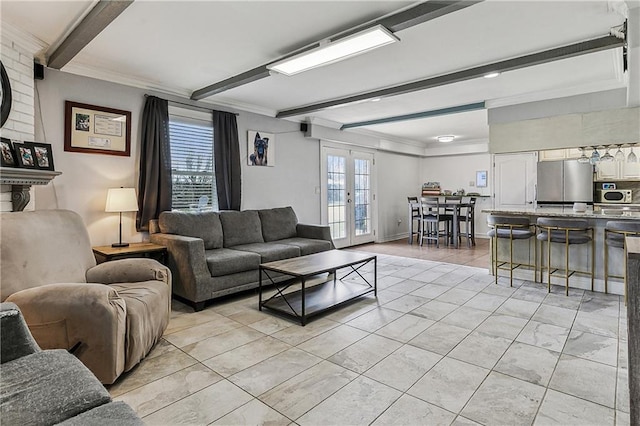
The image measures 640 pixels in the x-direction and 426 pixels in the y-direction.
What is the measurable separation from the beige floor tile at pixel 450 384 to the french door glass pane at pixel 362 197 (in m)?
5.03

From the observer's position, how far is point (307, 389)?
200 centimetres

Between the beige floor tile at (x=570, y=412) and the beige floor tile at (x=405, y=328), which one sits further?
the beige floor tile at (x=405, y=328)

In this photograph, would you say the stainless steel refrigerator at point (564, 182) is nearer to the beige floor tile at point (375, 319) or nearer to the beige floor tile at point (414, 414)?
the beige floor tile at point (375, 319)

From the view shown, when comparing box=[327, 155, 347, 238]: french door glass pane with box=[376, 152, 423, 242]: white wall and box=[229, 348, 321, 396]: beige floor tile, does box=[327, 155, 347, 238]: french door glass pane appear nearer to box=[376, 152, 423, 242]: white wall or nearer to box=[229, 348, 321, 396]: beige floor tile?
box=[376, 152, 423, 242]: white wall

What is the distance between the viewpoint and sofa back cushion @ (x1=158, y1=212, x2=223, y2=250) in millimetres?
3820

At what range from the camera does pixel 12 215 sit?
7.64 ft

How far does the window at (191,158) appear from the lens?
4.27 m

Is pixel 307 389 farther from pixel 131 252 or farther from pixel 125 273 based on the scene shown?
pixel 131 252

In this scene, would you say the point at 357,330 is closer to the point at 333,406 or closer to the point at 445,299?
the point at 333,406

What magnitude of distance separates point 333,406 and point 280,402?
11.4 inches

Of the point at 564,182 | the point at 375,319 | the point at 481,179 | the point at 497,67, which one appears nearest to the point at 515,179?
the point at 481,179

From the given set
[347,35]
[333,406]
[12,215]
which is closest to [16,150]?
[12,215]

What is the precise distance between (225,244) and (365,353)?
240 cm

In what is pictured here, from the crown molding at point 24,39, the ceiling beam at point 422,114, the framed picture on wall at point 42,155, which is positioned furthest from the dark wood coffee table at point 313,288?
the ceiling beam at point 422,114
